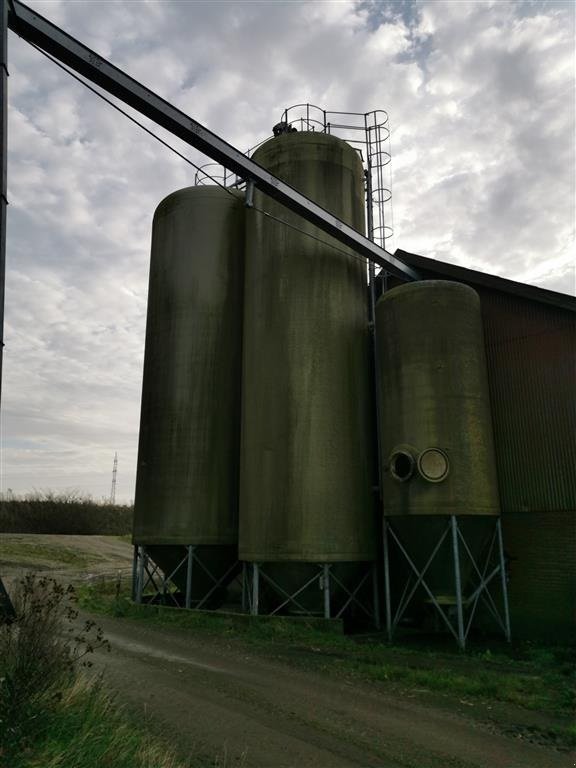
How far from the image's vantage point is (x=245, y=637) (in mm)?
15094

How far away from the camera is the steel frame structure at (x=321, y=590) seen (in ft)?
53.4

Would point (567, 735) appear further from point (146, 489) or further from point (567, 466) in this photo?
point (146, 489)

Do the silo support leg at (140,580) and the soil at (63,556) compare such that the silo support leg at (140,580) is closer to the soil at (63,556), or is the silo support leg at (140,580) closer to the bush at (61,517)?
the soil at (63,556)

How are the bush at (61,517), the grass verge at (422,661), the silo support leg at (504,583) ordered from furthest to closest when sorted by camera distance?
the bush at (61,517)
the silo support leg at (504,583)
the grass verge at (422,661)

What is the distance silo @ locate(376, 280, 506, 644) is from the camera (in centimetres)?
1516

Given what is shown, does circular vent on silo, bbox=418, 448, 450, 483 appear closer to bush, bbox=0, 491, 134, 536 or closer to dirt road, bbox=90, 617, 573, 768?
dirt road, bbox=90, 617, 573, 768

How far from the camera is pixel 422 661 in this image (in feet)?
42.7

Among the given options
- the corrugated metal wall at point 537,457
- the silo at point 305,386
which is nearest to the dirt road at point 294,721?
the silo at point 305,386

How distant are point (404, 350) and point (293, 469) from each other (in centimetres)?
468

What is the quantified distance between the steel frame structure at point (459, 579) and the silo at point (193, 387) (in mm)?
5813

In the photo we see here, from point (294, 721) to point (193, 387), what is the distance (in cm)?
1303

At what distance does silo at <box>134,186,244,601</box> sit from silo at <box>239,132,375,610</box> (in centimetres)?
173

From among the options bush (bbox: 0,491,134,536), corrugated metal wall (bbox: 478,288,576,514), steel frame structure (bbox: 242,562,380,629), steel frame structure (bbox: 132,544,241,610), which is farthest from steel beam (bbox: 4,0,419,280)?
bush (bbox: 0,491,134,536)

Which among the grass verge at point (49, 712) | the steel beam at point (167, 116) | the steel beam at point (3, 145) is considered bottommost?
the grass verge at point (49, 712)
